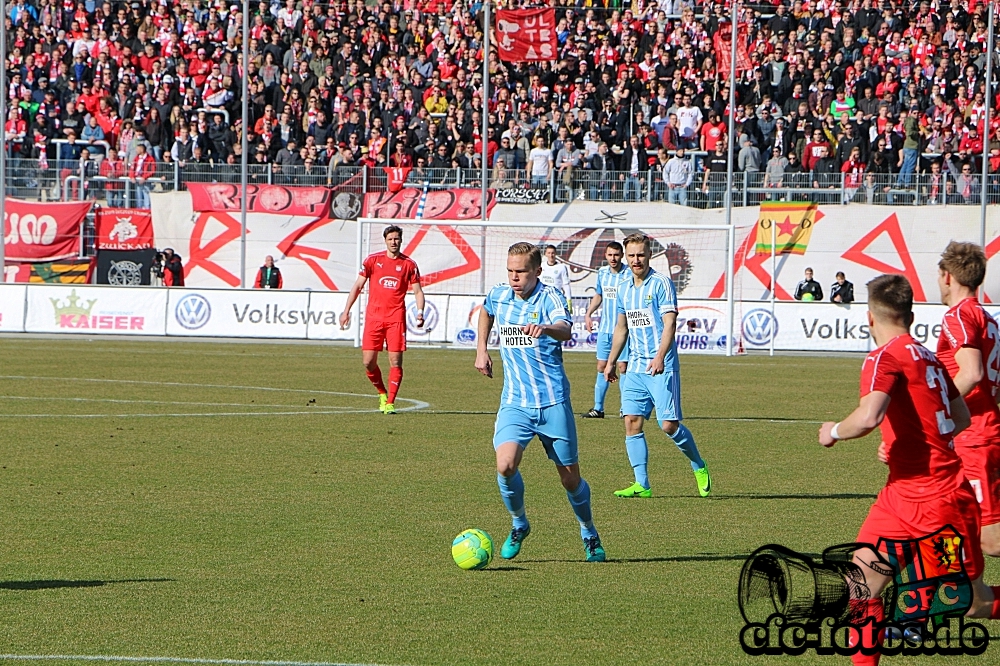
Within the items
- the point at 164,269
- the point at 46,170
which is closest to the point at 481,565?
the point at 164,269

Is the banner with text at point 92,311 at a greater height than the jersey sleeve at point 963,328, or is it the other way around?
the jersey sleeve at point 963,328

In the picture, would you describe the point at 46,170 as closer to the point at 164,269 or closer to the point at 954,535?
the point at 164,269

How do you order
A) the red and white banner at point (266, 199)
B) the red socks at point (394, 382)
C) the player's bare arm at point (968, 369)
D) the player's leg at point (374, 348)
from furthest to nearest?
the red and white banner at point (266, 199), the player's leg at point (374, 348), the red socks at point (394, 382), the player's bare arm at point (968, 369)

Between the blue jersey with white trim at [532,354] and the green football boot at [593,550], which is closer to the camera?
the blue jersey with white trim at [532,354]

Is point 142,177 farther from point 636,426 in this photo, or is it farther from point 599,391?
point 636,426

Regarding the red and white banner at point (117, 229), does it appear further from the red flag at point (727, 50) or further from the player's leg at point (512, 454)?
the player's leg at point (512, 454)

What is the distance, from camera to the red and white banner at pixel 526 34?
34.8 m

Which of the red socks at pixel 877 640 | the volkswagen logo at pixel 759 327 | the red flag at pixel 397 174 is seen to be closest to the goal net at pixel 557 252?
the red flag at pixel 397 174

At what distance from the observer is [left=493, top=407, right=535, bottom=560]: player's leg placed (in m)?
8.46

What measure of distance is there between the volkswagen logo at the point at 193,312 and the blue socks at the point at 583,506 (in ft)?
74.9

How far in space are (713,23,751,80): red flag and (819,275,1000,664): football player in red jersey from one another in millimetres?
30040

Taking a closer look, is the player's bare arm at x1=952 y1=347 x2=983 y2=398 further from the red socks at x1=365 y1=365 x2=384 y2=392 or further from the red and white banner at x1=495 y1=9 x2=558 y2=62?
the red and white banner at x1=495 y1=9 x2=558 y2=62

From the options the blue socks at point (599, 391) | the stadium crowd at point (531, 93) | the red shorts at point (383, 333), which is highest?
the stadium crowd at point (531, 93)

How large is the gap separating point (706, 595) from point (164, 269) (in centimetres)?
2792
